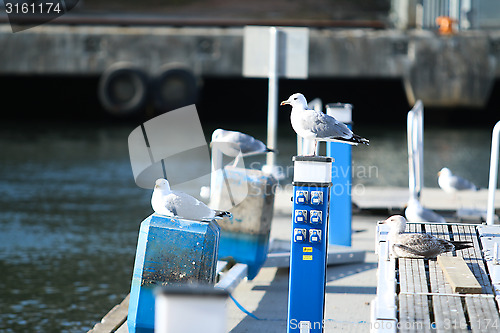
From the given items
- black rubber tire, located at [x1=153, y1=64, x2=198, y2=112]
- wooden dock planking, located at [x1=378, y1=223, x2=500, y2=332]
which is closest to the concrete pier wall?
black rubber tire, located at [x1=153, y1=64, x2=198, y2=112]

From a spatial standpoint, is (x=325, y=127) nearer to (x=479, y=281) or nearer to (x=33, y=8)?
(x=479, y=281)

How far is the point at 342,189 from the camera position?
A: 796 cm

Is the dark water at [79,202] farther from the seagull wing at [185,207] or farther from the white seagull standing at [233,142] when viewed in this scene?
the seagull wing at [185,207]

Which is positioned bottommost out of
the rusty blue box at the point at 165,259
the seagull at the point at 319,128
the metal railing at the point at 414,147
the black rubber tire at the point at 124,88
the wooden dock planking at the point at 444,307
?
the wooden dock planking at the point at 444,307

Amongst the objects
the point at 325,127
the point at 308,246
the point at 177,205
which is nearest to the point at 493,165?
the point at 325,127

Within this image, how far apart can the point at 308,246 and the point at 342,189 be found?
3.21m

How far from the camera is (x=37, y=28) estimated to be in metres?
23.0

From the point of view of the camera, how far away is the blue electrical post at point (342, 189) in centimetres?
787

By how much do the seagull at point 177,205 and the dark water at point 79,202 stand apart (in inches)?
80.4

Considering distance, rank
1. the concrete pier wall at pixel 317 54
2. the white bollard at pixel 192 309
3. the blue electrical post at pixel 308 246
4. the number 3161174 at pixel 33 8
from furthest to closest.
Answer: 1. the number 3161174 at pixel 33 8
2. the concrete pier wall at pixel 317 54
3. the blue electrical post at pixel 308 246
4. the white bollard at pixel 192 309

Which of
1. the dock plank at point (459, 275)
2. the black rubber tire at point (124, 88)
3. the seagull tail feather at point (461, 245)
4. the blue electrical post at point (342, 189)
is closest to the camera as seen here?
the dock plank at point (459, 275)

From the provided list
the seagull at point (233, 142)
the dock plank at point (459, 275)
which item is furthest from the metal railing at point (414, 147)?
the dock plank at point (459, 275)

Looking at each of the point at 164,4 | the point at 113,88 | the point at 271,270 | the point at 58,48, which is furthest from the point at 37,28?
the point at 271,270

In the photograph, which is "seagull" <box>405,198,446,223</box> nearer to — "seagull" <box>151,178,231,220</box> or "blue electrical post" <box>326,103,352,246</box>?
"blue electrical post" <box>326,103,352,246</box>
